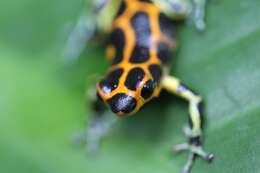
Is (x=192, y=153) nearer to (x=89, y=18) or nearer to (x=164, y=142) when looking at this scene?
(x=164, y=142)

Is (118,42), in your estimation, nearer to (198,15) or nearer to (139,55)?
(139,55)

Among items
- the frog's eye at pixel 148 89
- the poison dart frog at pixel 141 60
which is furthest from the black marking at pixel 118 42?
the frog's eye at pixel 148 89

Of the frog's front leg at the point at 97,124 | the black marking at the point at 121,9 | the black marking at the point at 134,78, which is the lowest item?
the black marking at the point at 134,78

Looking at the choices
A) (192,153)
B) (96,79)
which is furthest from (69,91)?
(192,153)

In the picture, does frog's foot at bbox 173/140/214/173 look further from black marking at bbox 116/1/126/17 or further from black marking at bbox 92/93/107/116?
black marking at bbox 116/1/126/17

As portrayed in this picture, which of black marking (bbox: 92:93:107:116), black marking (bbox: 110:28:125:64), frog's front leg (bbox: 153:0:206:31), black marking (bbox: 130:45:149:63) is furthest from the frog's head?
frog's front leg (bbox: 153:0:206:31)

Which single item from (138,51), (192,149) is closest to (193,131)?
(192,149)

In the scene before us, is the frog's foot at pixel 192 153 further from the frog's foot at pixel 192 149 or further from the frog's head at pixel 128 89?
the frog's head at pixel 128 89

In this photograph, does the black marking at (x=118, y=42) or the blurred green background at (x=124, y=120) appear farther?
the black marking at (x=118, y=42)
